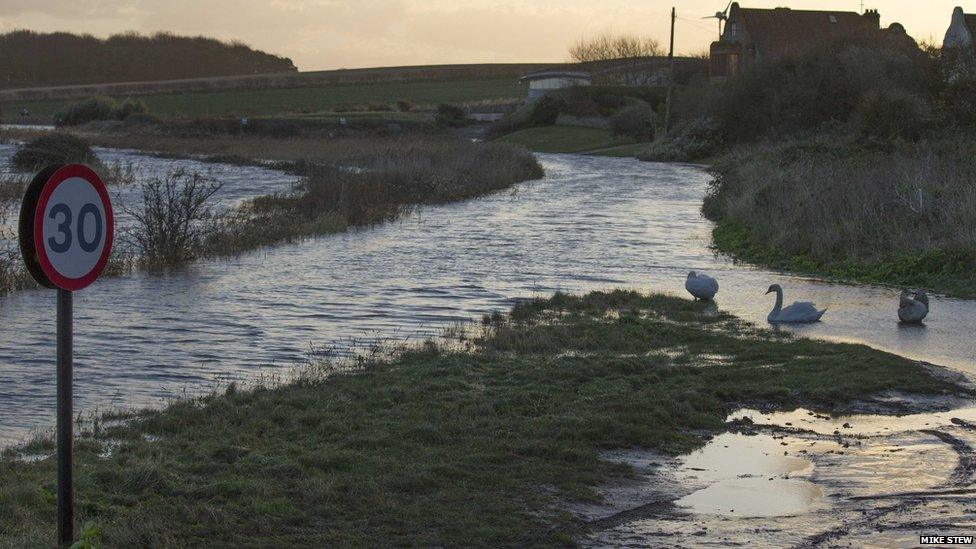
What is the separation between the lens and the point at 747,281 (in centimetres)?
2000

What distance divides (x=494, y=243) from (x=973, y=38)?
49093 millimetres

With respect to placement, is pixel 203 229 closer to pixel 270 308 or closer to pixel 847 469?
pixel 270 308

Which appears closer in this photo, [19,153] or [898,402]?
[898,402]

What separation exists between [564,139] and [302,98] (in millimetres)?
56432

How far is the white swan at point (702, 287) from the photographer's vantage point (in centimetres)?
1703

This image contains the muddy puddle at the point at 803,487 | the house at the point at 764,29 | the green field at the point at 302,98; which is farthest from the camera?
the green field at the point at 302,98

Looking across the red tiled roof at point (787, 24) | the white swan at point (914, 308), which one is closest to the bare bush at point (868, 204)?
the white swan at point (914, 308)

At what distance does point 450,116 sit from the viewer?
106 metres

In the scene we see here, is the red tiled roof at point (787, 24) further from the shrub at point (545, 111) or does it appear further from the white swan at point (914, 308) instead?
the white swan at point (914, 308)

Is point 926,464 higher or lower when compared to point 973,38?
lower

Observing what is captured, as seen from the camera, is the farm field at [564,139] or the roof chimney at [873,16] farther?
the roof chimney at [873,16]

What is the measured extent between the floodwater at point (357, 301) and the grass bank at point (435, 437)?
1447 millimetres

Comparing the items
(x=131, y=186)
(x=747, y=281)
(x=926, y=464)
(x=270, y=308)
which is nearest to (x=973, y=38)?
(x=131, y=186)

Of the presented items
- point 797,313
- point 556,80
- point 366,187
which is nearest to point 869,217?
point 797,313
